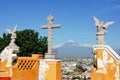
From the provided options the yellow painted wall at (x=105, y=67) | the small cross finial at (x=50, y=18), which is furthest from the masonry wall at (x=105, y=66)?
the small cross finial at (x=50, y=18)

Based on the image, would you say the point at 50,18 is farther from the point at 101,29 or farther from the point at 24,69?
the point at 101,29

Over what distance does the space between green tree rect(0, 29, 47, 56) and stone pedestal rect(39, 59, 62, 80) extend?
14.6m

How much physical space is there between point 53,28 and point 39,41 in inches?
635

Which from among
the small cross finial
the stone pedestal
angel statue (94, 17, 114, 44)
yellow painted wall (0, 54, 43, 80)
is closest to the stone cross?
the small cross finial

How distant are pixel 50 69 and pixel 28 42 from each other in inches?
614

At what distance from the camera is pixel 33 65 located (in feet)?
45.0

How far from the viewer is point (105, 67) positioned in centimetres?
1098

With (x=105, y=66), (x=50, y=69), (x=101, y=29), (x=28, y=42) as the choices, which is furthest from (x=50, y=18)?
(x=28, y=42)

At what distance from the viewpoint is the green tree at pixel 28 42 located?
91.5ft

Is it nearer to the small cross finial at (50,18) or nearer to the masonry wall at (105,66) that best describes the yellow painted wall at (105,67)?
the masonry wall at (105,66)

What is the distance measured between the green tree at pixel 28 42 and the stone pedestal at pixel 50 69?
14.6 m

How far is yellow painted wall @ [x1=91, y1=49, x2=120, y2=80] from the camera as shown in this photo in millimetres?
10836

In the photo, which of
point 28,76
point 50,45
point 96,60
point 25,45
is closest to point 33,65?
point 28,76

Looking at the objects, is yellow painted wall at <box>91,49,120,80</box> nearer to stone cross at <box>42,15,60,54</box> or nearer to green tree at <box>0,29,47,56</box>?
stone cross at <box>42,15,60,54</box>
